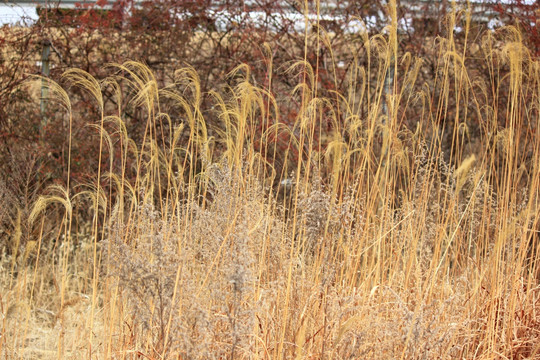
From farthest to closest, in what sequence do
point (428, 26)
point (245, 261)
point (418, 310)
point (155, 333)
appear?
1. point (428, 26)
2. point (155, 333)
3. point (418, 310)
4. point (245, 261)

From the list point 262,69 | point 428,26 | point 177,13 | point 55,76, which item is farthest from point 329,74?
point 55,76

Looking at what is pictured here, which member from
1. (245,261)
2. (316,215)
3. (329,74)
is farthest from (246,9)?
(245,261)

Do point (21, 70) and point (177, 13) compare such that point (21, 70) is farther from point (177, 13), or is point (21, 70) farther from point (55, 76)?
point (177, 13)

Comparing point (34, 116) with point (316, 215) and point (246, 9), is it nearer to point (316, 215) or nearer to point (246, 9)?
point (246, 9)

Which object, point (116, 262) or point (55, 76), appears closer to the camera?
point (116, 262)

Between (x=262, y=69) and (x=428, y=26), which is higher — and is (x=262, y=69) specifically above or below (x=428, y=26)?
below

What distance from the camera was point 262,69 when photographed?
5137 mm

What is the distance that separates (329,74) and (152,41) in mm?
1471

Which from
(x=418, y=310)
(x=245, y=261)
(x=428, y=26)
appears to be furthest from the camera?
(x=428, y=26)

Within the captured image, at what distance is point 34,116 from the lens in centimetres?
509

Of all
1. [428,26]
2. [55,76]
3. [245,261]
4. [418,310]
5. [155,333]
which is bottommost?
[155,333]

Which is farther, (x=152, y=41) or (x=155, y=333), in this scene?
(x=152, y=41)

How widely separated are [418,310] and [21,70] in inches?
160

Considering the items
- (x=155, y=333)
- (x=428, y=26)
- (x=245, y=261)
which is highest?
(x=428, y=26)
